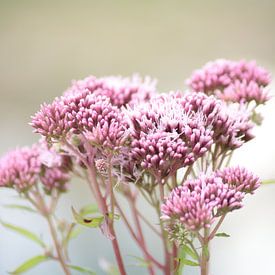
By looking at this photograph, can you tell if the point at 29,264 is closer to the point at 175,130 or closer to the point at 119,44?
the point at 175,130

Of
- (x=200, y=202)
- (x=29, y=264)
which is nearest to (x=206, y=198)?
(x=200, y=202)

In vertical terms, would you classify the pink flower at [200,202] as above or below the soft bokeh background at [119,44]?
below

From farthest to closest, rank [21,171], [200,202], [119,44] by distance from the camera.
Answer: [119,44], [21,171], [200,202]

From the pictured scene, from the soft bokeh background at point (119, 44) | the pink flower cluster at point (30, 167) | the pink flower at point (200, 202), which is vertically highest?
the soft bokeh background at point (119, 44)

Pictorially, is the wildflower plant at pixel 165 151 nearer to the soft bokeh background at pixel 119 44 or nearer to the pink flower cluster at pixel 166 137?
the pink flower cluster at pixel 166 137

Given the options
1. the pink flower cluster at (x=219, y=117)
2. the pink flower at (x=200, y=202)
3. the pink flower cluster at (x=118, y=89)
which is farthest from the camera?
the pink flower cluster at (x=118, y=89)

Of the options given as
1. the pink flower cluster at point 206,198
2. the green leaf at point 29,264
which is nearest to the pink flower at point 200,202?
the pink flower cluster at point 206,198

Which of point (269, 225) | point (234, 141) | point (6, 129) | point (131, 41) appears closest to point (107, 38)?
point (131, 41)

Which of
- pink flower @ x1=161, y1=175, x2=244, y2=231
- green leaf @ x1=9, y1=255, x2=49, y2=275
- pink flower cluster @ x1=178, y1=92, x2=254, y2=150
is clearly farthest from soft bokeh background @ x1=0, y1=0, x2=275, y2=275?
pink flower @ x1=161, y1=175, x2=244, y2=231
